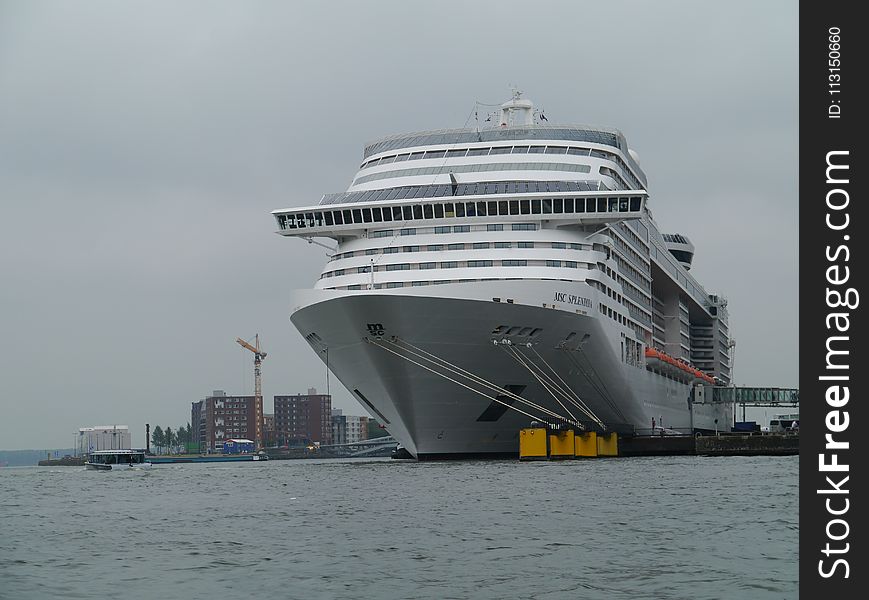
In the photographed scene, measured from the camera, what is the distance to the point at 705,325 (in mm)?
101000

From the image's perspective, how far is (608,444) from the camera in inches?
2267

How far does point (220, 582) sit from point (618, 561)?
5.94 m

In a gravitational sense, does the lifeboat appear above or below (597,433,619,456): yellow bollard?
above

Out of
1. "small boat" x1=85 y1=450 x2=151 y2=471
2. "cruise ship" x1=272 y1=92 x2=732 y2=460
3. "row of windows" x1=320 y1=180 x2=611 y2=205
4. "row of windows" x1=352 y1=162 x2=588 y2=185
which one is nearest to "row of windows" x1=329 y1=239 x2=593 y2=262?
"cruise ship" x1=272 y1=92 x2=732 y2=460

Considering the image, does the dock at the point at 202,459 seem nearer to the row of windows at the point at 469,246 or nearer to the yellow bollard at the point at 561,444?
the row of windows at the point at 469,246

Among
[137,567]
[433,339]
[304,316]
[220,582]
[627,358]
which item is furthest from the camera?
[627,358]

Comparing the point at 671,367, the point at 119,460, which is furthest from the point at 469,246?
the point at 119,460

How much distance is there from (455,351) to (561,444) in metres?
8.51

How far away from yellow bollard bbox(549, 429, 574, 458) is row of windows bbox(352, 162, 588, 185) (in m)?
12.8

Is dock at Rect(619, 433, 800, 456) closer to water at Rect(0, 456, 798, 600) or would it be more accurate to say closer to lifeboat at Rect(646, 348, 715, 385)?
lifeboat at Rect(646, 348, 715, 385)

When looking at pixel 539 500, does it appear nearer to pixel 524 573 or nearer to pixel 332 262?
pixel 524 573

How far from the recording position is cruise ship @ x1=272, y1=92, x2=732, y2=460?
45.7 meters

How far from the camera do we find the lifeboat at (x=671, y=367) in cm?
6444

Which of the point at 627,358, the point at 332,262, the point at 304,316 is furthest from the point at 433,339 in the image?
the point at 627,358
